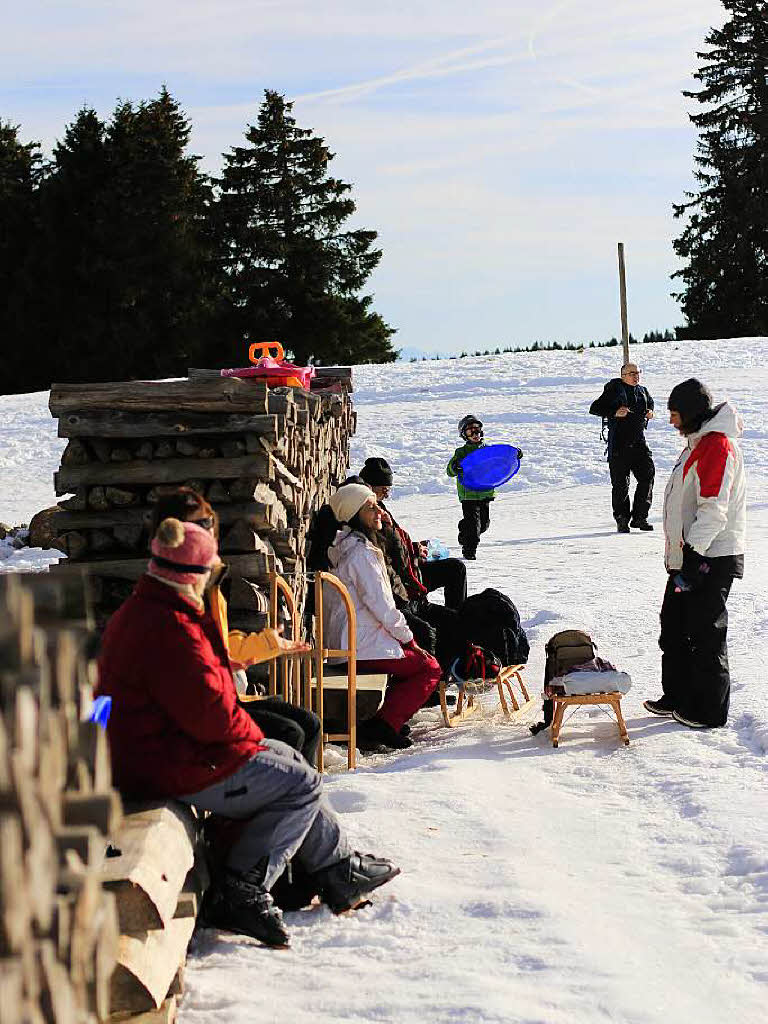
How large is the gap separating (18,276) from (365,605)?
34.8 m

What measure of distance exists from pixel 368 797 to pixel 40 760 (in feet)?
10.6

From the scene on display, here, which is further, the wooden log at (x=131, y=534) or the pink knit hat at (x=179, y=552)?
the wooden log at (x=131, y=534)

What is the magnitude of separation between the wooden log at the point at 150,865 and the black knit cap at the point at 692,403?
3.73 meters

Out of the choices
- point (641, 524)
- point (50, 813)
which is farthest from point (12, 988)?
point (641, 524)

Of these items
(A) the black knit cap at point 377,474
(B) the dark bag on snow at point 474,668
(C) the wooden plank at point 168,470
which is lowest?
(B) the dark bag on snow at point 474,668

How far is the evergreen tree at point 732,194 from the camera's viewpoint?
4322 cm

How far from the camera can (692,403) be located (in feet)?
22.2

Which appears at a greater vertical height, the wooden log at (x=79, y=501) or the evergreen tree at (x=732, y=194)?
the evergreen tree at (x=732, y=194)

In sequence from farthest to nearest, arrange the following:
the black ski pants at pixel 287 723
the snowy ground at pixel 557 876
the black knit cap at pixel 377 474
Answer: the black knit cap at pixel 377 474, the black ski pants at pixel 287 723, the snowy ground at pixel 557 876

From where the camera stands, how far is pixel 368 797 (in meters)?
5.50

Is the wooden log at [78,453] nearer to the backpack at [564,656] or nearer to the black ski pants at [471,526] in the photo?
the backpack at [564,656]

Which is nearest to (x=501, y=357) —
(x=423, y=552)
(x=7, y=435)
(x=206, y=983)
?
(x=7, y=435)

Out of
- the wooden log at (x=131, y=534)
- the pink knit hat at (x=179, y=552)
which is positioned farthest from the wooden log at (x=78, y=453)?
the pink knit hat at (x=179, y=552)

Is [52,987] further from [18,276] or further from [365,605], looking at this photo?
[18,276]
